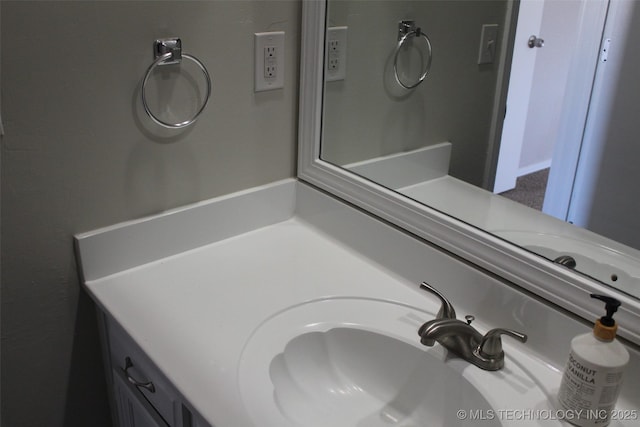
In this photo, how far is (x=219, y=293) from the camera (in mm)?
1177

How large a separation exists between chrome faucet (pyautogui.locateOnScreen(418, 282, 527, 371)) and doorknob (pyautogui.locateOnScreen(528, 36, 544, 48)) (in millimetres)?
500

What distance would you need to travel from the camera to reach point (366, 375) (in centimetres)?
113

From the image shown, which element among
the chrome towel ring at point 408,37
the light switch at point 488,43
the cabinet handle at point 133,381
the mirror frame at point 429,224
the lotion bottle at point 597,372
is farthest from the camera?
the chrome towel ring at point 408,37

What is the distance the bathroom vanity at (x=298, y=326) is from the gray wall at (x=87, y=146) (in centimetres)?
5

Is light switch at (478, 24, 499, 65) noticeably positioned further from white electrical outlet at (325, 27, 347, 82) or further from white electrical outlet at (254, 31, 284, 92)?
white electrical outlet at (254, 31, 284, 92)

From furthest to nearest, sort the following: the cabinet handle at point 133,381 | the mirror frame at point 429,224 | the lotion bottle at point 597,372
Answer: the cabinet handle at point 133,381 → the mirror frame at point 429,224 → the lotion bottle at point 597,372

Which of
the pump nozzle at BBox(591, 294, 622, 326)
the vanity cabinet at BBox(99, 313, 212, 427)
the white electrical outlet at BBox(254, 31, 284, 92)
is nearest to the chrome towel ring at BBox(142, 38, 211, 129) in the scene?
the white electrical outlet at BBox(254, 31, 284, 92)

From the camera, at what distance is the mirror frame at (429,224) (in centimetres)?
95

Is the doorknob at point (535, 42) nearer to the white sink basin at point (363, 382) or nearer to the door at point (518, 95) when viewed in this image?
the door at point (518, 95)

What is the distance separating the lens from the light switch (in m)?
1.23

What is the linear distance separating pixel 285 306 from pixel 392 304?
21 centimetres

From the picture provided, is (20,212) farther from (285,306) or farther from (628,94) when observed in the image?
(628,94)

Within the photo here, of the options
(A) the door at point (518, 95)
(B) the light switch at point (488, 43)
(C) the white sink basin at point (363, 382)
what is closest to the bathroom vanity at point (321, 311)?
Result: (C) the white sink basin at point (363, 382)

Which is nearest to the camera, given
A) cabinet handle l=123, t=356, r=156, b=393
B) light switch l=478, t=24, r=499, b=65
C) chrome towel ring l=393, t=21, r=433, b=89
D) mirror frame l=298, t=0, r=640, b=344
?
mirror frame l=298, t=0, r=640, b=344
